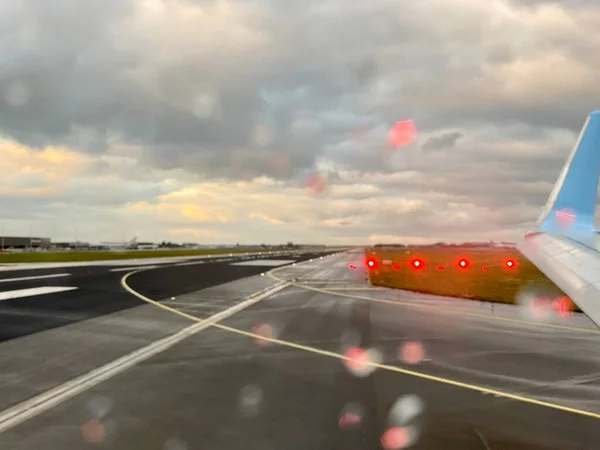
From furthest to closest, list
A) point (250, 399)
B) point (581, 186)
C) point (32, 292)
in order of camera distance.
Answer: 1. point (32, 292)
2. point (581, 186)
3. point (250, 399)

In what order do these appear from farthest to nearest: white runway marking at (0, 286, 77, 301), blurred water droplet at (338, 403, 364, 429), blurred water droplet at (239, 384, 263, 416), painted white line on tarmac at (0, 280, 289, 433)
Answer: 1. white runway marking at (0, 286, 77, 301)
2. blurred water droplet at (239, 384, 263, 416)
3. painted white line on tarmac at (0, 280, 289, 433)
4. blurred water droplet at (338, 403, 364, 429)

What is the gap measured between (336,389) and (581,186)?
254 inches

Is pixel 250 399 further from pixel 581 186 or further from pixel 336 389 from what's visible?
pixel 581 186

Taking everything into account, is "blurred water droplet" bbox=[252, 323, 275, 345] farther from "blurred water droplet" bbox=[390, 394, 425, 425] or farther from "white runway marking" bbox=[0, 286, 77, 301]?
"white runway marking" bbox=[0, 286, 77, 301]

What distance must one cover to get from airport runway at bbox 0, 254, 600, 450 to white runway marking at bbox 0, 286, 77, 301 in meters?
9.51

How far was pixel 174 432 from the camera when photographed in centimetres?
788

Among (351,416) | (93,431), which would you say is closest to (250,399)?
(351,416)

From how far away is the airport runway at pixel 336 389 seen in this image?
307 inches

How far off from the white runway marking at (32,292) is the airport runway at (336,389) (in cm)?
951

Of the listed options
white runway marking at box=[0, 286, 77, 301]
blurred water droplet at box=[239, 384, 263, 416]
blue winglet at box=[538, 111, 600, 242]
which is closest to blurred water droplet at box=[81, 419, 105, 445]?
blurred water droplet at box=[239, 384, 263, 416]

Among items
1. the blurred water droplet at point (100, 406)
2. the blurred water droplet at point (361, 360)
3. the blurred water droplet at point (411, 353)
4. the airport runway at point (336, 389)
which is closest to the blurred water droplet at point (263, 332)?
the airport runway at point (336, 389)

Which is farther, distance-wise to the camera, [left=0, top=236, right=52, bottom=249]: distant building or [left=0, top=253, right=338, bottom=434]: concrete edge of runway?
[left=0, top=236, right=52, bottom=249]: distant building

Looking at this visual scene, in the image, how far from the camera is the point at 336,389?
10406mm

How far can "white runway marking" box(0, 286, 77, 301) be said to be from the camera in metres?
25.8
